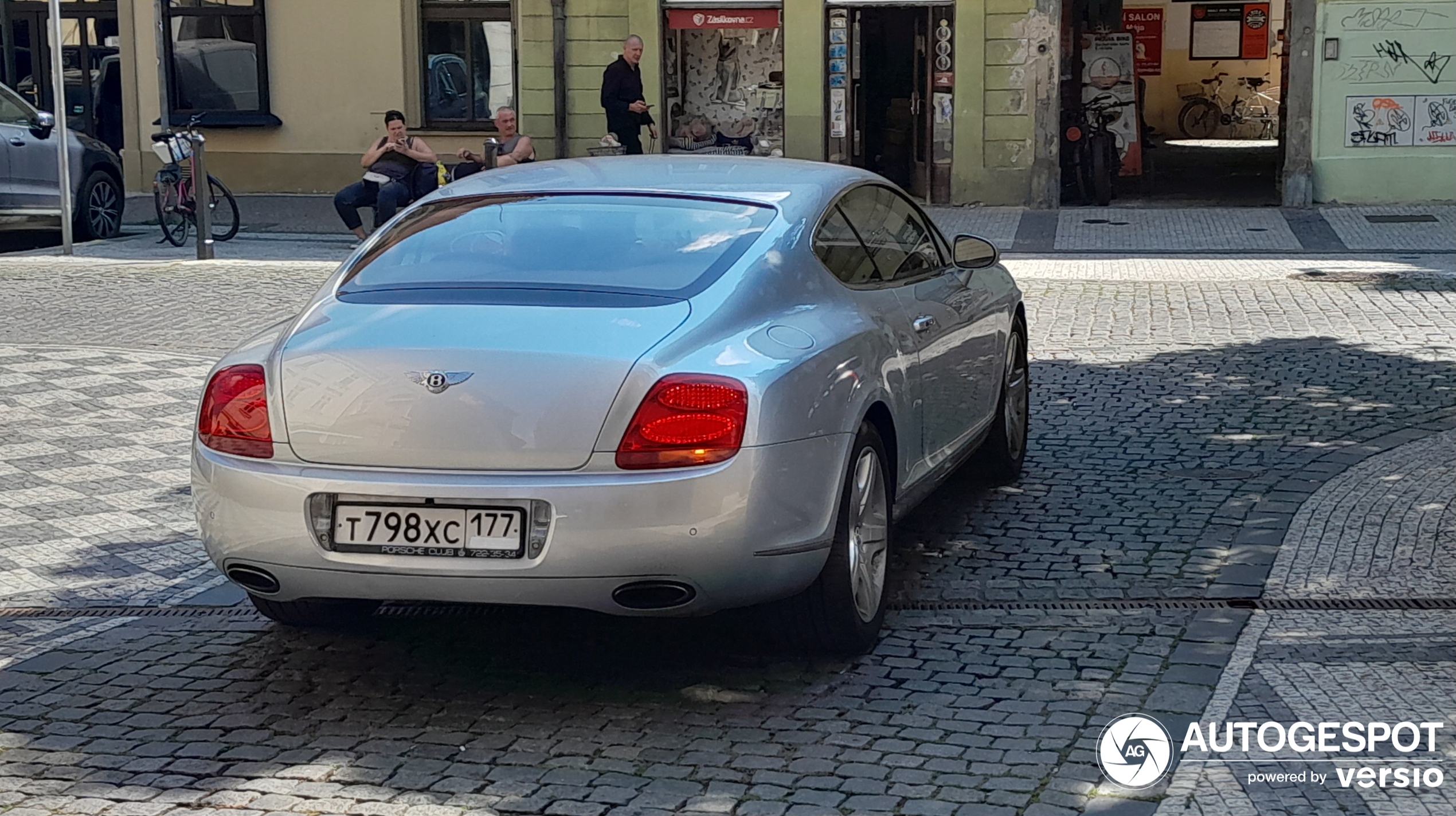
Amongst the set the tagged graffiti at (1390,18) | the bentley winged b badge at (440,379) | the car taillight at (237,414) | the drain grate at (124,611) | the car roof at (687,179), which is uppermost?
the tagged graffiti at (1390,18)

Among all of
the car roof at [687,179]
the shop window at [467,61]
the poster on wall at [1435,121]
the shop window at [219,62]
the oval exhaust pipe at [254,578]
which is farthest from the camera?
the shop window at [219,62]

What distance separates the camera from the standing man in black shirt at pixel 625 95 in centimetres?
2030

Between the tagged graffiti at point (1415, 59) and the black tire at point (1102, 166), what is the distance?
119 inches

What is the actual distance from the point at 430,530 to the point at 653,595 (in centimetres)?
60

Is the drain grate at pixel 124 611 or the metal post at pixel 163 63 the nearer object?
the drain grate at pixel 124 611

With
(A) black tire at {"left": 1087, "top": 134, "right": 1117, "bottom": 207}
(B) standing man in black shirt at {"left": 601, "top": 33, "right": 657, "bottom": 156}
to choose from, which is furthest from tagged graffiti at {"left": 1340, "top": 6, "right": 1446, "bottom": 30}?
(B) standing man in black shirt at {"left": 601, "top": 33, "right": 657, "bottom": 156}

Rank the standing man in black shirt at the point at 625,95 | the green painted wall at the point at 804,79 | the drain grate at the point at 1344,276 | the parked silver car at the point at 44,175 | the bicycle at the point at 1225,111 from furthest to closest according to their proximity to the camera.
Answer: the bicycle at the point at 1225,111
the green painted wall at the point at 804,79
the standing man in black shirt at the point at 625,95
the parked silver car at the point at 44,175
the drain grate at the point at 1344,276

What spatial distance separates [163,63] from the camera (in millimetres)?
23344

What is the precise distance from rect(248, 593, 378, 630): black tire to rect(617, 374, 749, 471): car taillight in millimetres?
1346

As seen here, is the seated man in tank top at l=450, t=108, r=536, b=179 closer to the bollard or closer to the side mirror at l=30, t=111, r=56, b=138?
the bollard

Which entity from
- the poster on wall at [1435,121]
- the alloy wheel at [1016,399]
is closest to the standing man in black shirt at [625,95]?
the poster on wall at [1435,121]

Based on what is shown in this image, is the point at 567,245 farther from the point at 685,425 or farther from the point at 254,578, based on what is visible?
the point at 254,578

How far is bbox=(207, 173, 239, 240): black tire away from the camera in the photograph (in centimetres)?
1875

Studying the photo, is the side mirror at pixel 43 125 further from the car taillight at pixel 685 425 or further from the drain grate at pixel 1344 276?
the car taillight at pixel 685 425
